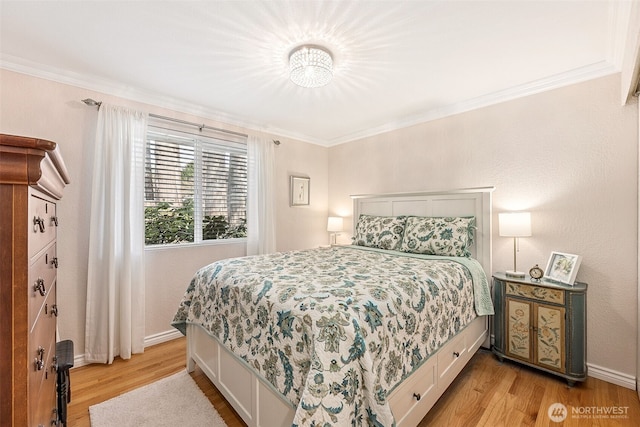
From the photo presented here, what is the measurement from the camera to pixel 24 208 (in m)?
0.68

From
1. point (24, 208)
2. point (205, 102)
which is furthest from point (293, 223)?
point (24, 208)

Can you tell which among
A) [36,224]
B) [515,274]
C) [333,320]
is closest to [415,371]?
[333,320]

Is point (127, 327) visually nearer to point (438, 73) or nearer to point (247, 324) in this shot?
point (247, 324)

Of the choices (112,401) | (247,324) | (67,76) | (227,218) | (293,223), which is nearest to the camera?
(247,324)

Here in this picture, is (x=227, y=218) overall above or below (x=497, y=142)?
below

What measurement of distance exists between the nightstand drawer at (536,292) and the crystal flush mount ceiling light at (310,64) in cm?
228

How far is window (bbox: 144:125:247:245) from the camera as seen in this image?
2795mm

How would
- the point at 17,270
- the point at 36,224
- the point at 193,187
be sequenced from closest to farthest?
the point at 17,270 → the point at 36,224 → the point at 193,187

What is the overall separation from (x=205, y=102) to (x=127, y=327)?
2315mm

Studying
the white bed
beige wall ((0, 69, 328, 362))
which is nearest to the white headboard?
the white bed

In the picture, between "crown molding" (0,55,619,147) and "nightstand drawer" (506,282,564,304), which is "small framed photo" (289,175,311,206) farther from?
"nightstand drawer" (506,282,564,304)

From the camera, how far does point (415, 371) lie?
1.51m

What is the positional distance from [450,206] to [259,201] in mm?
2235

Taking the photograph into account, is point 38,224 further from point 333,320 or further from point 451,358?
point 451,358
